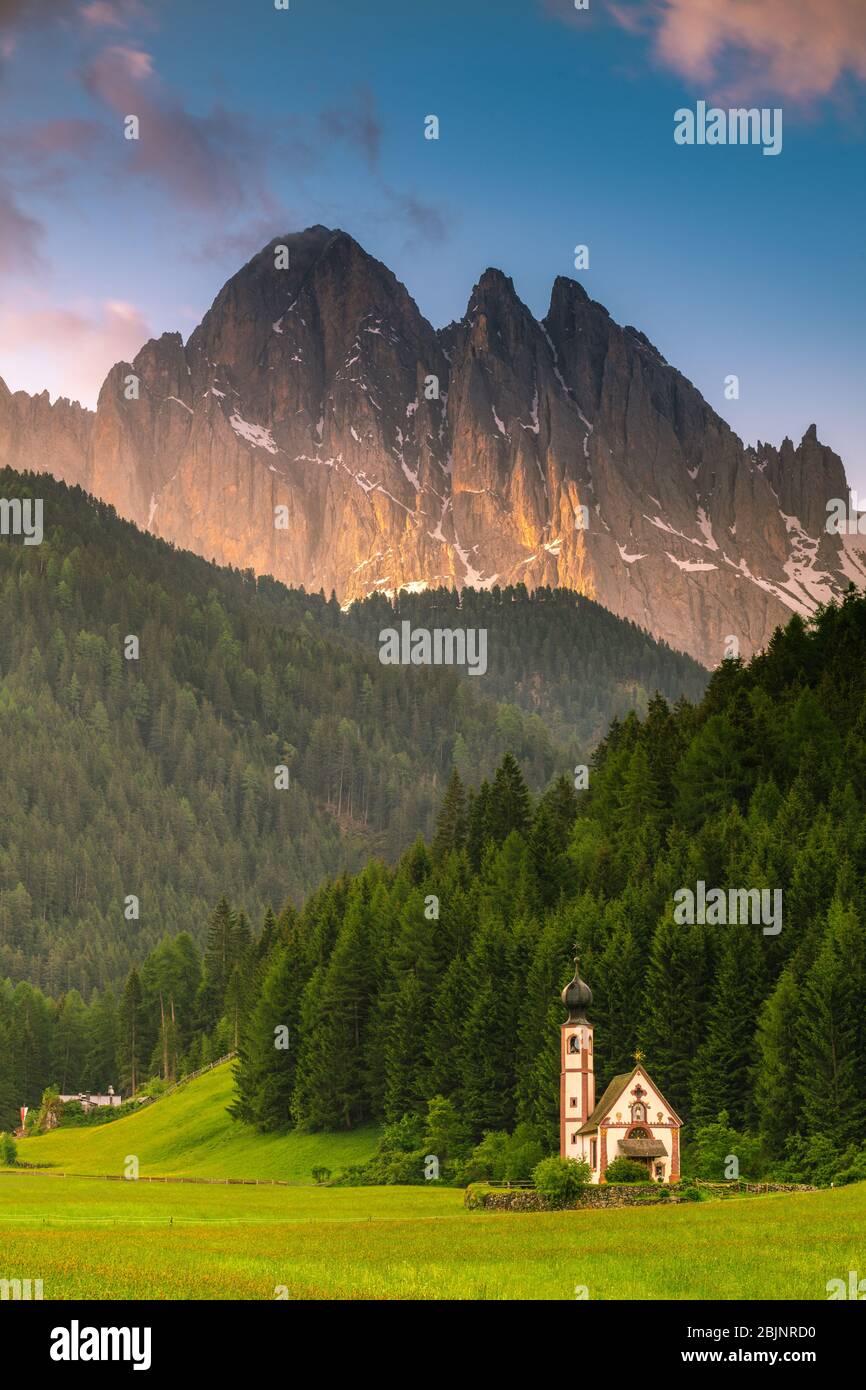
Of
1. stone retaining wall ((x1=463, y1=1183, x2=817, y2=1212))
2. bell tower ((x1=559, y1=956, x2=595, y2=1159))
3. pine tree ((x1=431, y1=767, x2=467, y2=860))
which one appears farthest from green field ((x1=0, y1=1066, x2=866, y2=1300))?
pine tree ((x1=431, y1=767, x2=467, y2=860))

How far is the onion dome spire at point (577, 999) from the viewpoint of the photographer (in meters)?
97.7

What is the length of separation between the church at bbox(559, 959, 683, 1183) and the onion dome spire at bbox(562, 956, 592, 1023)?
71 cm

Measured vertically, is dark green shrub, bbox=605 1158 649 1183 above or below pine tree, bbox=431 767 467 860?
below

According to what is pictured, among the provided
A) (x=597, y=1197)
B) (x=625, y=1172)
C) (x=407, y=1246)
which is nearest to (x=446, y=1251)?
(x=407, y=1246)

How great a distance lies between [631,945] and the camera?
10494 centimetres

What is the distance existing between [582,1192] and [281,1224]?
14.2 meters

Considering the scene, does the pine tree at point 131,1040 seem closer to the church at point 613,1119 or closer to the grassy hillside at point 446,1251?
the church at point 613,1119

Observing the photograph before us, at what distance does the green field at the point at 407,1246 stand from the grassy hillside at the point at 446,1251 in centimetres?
7

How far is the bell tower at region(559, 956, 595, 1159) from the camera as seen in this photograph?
95.8 meters

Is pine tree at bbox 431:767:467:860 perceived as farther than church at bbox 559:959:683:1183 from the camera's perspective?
Yes

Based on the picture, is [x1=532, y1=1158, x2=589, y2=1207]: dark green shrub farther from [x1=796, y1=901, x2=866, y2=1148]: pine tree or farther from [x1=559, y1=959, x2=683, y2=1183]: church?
[x1=796, y1=901, x2=866, y2=1148]: pine tree

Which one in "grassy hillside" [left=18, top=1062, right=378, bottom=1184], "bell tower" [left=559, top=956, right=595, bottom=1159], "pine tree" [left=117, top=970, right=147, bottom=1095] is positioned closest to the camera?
"bell tower" [left=559, top=956, right=595, bottom=1159]

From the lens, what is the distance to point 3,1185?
111m
